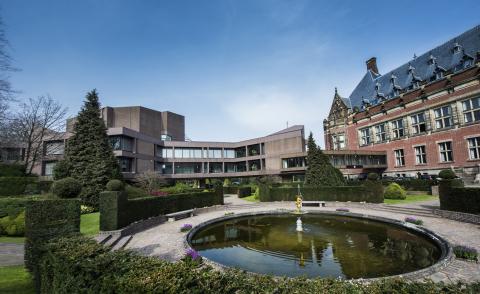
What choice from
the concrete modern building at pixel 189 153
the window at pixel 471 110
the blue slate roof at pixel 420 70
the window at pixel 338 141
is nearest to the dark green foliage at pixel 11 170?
the concrete modern building at pixel 189 153

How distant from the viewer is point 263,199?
109ft

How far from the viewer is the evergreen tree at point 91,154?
2427 cm

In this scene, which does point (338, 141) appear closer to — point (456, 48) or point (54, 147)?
point (456, 48)

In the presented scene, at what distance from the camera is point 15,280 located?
8227 mm

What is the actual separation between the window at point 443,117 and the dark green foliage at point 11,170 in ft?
182

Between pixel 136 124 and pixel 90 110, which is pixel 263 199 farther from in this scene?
pixel 136 124

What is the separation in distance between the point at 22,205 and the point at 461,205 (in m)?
32.2

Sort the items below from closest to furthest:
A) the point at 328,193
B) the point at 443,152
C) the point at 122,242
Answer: the point at 122,242 < the point at 328,193 < the point at 443,152

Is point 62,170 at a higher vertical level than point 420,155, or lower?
lower

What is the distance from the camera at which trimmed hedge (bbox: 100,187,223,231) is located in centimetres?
1572

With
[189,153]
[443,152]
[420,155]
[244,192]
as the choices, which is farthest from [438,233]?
[189,153]

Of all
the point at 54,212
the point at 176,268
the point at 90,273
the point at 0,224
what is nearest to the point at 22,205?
the point at 0,224

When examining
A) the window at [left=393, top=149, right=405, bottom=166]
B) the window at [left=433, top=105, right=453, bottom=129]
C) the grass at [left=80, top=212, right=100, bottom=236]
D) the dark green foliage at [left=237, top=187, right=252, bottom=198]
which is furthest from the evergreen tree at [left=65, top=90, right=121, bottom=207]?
the window at [left=433, top=105, right=453, bottom=129]

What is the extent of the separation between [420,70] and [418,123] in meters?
8.99
